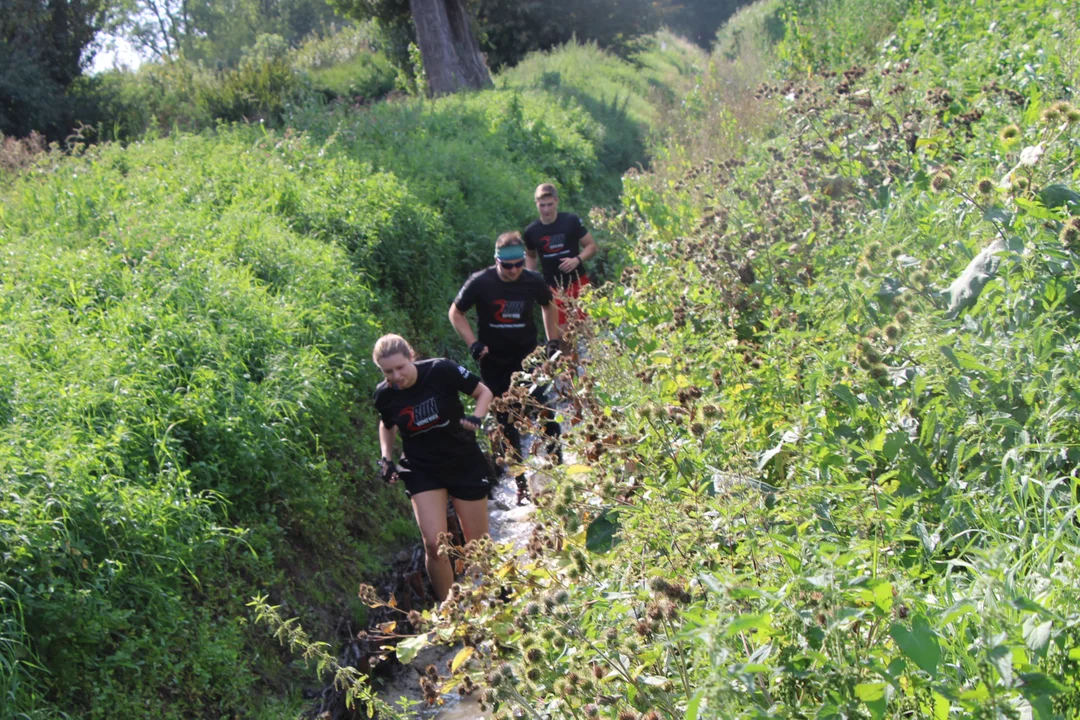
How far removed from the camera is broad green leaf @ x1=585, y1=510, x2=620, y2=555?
3.56m

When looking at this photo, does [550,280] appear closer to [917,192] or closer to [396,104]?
[917,192]

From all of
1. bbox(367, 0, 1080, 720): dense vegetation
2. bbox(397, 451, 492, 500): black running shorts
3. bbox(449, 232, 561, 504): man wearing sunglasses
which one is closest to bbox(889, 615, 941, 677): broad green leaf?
bbox(367, 0, 1080, 720): dense vegetation

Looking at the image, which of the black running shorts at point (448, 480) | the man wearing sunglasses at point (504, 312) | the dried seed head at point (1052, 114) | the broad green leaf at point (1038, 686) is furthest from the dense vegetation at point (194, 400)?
the dried seed head at point (1052, 114)

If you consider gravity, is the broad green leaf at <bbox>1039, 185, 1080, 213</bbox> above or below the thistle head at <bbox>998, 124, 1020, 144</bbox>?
below

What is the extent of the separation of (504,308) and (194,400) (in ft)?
8.30

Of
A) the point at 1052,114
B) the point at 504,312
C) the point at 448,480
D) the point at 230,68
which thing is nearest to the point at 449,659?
the point at 448,480

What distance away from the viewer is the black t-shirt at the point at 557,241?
9094 millimetres

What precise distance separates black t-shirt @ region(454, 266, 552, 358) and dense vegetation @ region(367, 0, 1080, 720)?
1840 millimetres

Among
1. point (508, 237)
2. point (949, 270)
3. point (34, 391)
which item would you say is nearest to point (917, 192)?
point (949, 270)

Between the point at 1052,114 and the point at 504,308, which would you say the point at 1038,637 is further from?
the point at 504,308

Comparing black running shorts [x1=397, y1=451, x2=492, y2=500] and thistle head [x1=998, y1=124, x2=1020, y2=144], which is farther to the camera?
black running shorts [x1=397, y1=451, x2=492, y2=500]

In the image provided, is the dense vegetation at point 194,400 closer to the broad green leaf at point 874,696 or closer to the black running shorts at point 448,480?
the black running shorts at point 448,480

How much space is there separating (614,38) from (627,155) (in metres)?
17.0

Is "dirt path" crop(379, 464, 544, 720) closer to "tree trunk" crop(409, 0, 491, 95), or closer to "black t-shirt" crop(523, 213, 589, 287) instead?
"black t-shirt" crop(523, 213, 589, 287)
